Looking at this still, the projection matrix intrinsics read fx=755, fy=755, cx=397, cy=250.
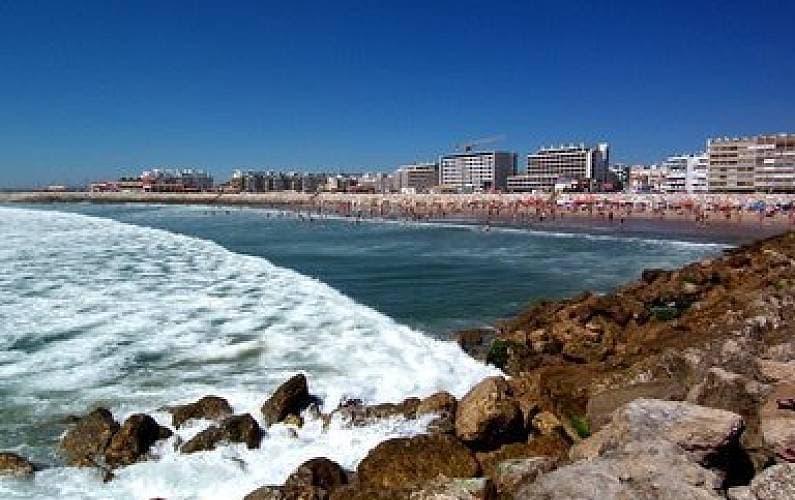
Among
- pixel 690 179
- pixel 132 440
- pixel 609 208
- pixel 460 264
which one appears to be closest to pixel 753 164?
pixel 690 179

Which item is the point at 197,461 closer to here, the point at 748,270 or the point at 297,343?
the point at 297,343

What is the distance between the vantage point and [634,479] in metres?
4.50

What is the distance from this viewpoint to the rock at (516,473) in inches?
235

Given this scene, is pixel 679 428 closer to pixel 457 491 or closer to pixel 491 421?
pixel 457 491

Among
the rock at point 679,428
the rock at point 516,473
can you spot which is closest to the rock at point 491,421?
the rock at point 516,473

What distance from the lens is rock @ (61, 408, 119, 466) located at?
868 centimetres

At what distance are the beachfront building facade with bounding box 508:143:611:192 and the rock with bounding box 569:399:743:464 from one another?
144786 millimetres

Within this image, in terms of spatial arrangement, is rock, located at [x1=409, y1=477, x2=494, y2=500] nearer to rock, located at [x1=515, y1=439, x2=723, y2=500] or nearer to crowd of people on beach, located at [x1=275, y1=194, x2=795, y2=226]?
rock, located at [x1=515, y1=439, x2=723, y2=500]

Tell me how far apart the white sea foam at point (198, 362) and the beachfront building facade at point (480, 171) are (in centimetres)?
14962

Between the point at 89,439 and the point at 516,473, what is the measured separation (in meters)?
5.37

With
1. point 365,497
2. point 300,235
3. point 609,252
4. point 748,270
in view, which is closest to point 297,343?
point 365,497

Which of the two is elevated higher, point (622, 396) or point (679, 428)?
point (679, 428)

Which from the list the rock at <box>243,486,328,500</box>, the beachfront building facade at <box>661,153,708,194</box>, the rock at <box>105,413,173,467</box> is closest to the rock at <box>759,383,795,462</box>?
the rock at <box>243,486,328,500</box>

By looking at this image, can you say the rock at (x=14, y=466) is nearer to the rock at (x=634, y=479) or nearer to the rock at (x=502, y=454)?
the rock at (x=502, y=454)
